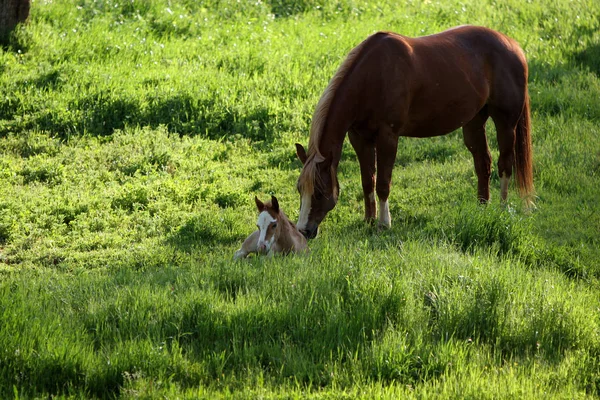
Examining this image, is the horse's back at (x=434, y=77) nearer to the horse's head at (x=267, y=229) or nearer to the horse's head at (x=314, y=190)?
the horse's head at (x=314, y=190)

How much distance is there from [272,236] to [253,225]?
1482 mm

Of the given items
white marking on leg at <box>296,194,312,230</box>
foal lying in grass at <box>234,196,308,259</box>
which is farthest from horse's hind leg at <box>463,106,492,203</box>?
foal lying in grass at <box>234,196,308,259</box>

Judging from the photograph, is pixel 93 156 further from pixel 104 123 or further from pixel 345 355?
pixel 345 355

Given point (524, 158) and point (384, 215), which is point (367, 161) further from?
point (524, 158)

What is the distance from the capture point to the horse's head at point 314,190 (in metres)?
8.09

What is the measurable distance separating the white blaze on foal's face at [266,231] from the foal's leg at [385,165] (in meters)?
1.61

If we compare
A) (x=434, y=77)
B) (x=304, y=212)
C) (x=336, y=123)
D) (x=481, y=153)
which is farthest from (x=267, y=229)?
(x=481, y=153)

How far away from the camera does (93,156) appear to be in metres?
11.0

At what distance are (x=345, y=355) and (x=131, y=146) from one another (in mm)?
6500

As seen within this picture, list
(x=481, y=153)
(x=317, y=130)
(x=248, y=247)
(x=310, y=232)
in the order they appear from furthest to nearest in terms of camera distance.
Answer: (x=481, y=153)
(x=310, y=232)
(x=317, y=130)
(x=248, y=247)

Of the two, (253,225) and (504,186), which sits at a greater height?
(504,186)

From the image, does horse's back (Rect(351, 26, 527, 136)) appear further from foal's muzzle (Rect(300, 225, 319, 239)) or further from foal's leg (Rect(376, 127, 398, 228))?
foal's muzzle (Rect(300, 225, 319, 239))

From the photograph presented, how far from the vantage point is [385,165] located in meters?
8.77

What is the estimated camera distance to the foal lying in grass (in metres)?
7.73
